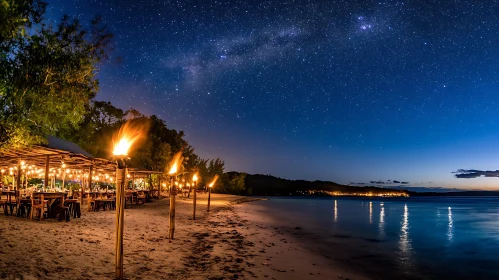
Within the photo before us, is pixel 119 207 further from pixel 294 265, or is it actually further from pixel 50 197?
pixel 50 197

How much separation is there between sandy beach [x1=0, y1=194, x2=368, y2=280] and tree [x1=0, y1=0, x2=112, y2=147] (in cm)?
359

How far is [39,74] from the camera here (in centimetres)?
1197

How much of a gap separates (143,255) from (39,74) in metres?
7.50

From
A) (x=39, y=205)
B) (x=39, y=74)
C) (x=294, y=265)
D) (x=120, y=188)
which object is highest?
(x=39, y=74)

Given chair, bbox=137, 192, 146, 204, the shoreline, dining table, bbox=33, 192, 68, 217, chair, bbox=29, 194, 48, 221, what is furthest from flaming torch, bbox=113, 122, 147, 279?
chair, bbox=137, 192, 146, 204

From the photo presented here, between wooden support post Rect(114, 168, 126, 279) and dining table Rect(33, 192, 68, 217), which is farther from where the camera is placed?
dining table Rect(33, 192, 68, 217)

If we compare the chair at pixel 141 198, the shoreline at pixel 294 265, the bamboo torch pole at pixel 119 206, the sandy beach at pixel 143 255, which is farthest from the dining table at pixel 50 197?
the chair at pixel 141 198

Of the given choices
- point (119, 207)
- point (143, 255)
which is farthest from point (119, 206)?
point (143, 255)

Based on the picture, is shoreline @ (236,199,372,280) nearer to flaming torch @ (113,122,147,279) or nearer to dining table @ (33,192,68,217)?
flaming torch @ (113,122,147,279)

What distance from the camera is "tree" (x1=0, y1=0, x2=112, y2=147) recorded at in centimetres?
1121

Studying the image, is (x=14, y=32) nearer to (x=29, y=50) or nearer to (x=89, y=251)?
(x=29, y=50)

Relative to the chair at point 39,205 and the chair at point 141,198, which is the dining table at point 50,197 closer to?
the chair at point 39,205

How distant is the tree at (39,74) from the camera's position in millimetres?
11211

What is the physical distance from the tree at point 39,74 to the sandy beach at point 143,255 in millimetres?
3592
